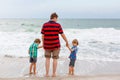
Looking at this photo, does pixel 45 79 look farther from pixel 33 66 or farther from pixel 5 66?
pixel 5 66

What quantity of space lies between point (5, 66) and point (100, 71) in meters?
3.55

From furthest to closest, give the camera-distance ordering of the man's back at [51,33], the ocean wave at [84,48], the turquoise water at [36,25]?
the turquoise water at [36,25] → the ocean wave at [84,48] → the man's back at [51,33]

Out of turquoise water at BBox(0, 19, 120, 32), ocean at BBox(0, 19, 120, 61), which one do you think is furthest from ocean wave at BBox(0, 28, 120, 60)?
turquoise water at BBox(0, 19, 120, 32)

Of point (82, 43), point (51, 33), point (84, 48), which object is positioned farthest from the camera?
point (82, 43)

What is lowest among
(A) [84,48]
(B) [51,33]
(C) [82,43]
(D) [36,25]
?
(D) [36,25]

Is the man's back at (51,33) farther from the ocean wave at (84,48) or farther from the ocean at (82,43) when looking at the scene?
the ocean wave at (84,48)

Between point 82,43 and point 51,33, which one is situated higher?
point 51,33

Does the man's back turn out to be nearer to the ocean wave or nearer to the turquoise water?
the ocean wave

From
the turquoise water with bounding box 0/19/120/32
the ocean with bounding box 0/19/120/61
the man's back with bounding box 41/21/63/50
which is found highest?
the man's back with bounding box 41/21/63/50

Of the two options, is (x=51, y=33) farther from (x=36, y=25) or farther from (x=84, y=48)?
(x=36, y=25)

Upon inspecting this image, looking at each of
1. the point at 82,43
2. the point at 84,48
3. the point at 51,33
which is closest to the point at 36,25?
the point at 82,43

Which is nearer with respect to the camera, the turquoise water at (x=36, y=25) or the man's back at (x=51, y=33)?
the man's back at (x=51, y=33)

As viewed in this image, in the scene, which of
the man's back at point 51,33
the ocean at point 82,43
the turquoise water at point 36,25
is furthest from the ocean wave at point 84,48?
the turquoise water at point 36,25

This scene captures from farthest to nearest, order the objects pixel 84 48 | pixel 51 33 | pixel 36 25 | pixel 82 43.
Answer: pixel 36 25 < pixel 82 43 < pixel 84 48 < pixel 51 33
